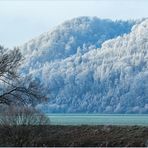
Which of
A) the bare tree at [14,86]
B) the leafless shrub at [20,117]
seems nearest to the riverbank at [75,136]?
the leafless shrub at [20,117]

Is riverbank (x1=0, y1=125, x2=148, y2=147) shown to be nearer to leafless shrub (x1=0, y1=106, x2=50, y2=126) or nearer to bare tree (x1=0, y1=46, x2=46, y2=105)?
leafless shrub (x1=0, y1=106, x2=50, y2=126)

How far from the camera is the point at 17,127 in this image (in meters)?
34.5

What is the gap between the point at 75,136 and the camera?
37.7 m

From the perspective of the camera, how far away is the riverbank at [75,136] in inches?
1350

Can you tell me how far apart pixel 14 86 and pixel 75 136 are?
8.28m

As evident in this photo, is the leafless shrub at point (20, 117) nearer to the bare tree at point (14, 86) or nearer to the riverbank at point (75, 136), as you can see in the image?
the riverbank at point (75, 136)

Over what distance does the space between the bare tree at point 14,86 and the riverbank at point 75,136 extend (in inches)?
157

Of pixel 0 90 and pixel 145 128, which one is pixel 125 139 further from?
pixel 0 90

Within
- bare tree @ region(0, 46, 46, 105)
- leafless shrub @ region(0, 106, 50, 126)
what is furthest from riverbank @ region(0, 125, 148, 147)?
bare tree @ region(0, 46, 46, 105)

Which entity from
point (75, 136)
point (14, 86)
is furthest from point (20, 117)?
point (14, 86)

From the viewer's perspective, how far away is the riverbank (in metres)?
34.3

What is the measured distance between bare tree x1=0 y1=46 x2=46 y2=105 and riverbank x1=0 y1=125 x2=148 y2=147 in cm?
399

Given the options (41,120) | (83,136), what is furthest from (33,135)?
(83,136)

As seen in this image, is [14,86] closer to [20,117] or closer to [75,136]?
[75,136]
